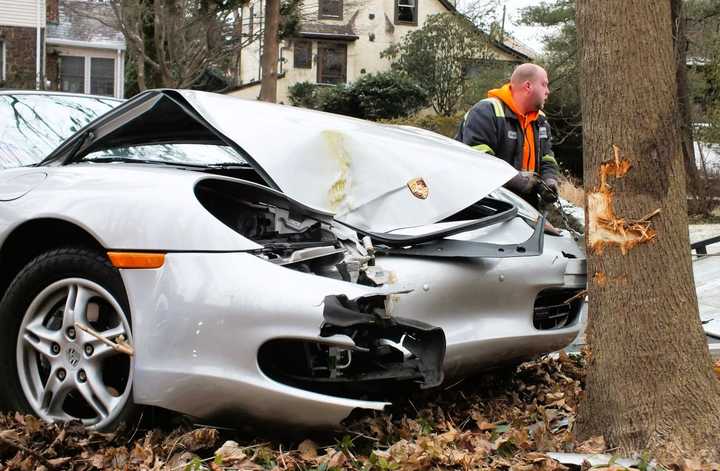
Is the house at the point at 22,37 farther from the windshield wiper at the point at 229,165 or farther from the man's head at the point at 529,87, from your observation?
the windshield wiper at the point at 229,165

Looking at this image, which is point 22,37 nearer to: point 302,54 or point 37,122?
point 302,54

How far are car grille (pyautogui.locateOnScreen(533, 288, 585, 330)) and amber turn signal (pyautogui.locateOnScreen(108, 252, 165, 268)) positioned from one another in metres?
1.69

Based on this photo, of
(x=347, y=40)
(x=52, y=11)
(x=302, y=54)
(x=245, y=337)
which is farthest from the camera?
(x=302, y=54)

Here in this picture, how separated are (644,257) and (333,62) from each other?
3782 centimetres

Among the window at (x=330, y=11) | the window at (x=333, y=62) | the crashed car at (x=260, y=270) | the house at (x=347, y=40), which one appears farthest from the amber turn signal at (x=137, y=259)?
the window at (x=330, y=11)

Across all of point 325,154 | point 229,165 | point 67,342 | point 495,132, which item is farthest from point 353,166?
point 495,132

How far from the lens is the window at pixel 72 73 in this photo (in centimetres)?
3269

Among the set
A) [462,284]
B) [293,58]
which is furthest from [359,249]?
[293,58]

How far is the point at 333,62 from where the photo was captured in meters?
40.2

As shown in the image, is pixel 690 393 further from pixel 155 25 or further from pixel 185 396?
pixel 155 25

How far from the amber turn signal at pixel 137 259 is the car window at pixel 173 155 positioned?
1.07 metres

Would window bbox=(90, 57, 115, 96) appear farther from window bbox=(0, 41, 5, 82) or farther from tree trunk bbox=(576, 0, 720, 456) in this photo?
tree trunk bbox=(576, 0, 720, 456)

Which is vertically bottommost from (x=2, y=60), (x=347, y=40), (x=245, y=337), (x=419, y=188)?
(x=245, y=337)

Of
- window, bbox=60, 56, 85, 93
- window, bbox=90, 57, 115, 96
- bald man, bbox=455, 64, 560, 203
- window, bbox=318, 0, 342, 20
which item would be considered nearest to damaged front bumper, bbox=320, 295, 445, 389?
bald man, bbox=455, 64, 560, 203
